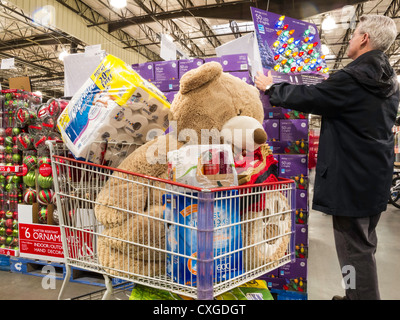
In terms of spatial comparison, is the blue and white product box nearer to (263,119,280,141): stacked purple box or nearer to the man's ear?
the man's ear

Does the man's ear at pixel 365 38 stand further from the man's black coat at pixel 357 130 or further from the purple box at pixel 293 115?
the purple box at pixel 293 115

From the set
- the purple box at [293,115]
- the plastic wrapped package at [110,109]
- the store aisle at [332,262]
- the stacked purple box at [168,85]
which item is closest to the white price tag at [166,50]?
the stacked purple box at [168,85]

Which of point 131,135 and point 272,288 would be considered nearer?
point 131,135

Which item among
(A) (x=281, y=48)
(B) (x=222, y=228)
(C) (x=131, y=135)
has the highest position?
(A) (x=281, y=48)

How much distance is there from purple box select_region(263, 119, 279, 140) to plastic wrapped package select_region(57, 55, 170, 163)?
1214mm

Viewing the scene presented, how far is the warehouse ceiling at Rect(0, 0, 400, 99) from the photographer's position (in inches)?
276

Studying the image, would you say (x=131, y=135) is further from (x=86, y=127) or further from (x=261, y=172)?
(x=261, y=172)

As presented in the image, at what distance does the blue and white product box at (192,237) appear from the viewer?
3.47 ft

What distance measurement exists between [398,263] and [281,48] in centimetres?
259

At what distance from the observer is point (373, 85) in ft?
4.51

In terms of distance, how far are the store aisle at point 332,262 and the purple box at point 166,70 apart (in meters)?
2.18

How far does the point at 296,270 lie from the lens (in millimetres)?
2281

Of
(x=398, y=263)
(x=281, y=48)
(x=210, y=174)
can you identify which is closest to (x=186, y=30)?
(x=281, y=48)

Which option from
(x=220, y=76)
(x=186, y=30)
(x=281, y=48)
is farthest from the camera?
(x=186, y=30)
